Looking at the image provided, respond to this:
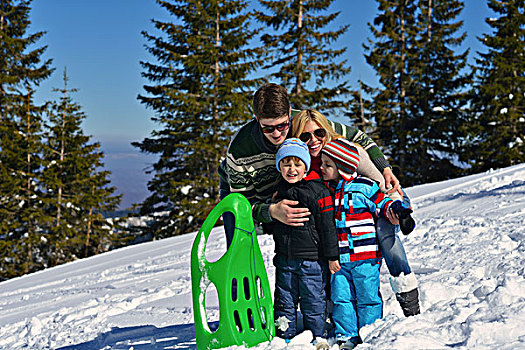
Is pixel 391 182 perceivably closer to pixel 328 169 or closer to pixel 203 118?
pixel 328 169

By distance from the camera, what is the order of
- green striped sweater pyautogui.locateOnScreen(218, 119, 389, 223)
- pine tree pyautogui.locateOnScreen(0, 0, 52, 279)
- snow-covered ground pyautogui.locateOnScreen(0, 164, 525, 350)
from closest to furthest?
1. snow-covered ground pyautogui.locateOnScreen(0, 164, 525, 350)
2. green striped sweater pyautogui.locateOnScreen(218, 119, 389, 223)
3. pine tree pyautogui.locateOnScreen(0, 0, 52, 279)

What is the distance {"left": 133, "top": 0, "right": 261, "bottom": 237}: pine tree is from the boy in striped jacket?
1422cm

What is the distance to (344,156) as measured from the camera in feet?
8.48

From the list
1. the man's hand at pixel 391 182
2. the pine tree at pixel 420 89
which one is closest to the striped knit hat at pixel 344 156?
the man's hand at pixel 391 182

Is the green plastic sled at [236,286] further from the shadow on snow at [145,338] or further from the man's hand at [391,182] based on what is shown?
the man's hand at [391,182]

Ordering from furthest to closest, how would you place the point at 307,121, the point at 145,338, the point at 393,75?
1. the point at 393,75
2. the point at 145,338
3. the point at 307,121

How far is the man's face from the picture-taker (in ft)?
8.73

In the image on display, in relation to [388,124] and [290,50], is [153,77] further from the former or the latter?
[388,124]

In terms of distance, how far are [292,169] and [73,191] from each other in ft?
59.7

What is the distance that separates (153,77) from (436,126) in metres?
13.0

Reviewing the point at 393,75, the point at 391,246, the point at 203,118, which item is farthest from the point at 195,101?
the point at 391,246

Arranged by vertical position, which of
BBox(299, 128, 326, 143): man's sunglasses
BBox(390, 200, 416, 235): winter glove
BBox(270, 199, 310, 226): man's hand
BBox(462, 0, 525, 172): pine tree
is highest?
BBox(462, 0, 525, 172): pine tree

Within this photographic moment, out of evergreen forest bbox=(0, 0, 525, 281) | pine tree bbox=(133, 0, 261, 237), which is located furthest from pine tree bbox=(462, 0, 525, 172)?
pine tree bbox=(133, 0, 261, 237)

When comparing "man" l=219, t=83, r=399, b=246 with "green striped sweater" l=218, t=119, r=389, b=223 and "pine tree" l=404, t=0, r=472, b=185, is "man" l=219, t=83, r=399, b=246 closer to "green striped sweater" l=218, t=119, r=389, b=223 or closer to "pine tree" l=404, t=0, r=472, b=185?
"green striped sweater" l=218, t=119, r=389, b=223
